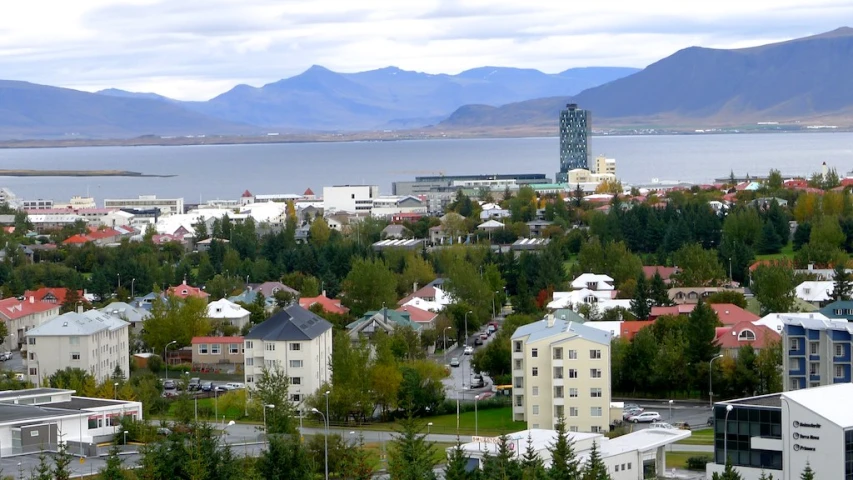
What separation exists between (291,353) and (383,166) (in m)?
126

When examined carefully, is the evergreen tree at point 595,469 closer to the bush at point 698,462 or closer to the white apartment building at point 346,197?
the bush at point 698,462

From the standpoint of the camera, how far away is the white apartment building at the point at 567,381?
24.1 metres

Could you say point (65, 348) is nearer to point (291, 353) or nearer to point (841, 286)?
point (291, 353)

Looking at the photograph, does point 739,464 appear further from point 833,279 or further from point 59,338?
point 833,279

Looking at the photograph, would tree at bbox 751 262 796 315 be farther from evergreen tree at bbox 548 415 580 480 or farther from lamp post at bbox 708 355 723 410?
evergreen tree at bbox 548 415 580 480

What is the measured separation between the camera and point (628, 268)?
40.8m

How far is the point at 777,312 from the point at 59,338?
1466 centimetres

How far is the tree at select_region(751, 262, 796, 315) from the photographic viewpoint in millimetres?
33312

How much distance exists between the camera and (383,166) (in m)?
152

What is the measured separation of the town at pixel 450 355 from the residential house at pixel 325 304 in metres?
0.32

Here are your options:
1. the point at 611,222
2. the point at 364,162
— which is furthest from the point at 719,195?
the point at 364,162

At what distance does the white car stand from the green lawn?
966 millimetres

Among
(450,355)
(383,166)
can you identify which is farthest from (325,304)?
(383,166)

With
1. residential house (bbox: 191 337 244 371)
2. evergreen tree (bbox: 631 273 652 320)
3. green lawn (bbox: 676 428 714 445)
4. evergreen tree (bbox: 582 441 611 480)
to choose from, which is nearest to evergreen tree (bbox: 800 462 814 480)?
evergreen tree (bbox: 582 441 611 480)
